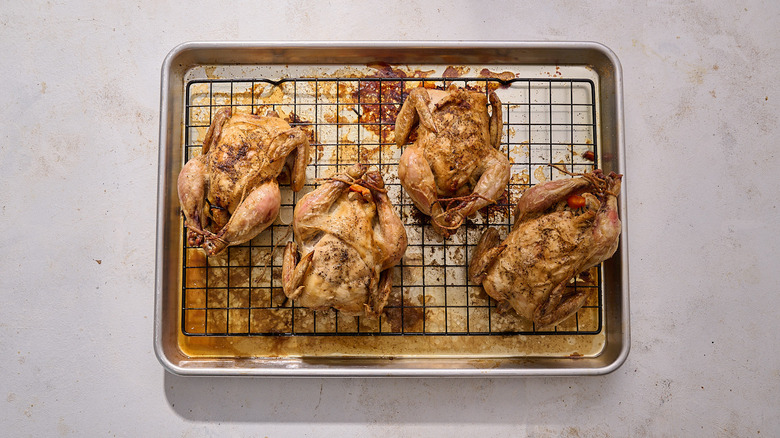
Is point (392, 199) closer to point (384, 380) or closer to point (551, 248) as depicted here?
point (551, 248)

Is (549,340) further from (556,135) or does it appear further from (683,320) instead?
(556,135)

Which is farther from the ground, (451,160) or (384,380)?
(451,160)

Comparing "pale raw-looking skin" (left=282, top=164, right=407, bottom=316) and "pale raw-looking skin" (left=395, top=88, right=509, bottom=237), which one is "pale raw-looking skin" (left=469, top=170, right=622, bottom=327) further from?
"pale raw-looking skin" (left=282, top=164, right=407, bottom=316)

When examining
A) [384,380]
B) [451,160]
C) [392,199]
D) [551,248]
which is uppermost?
[451,160]

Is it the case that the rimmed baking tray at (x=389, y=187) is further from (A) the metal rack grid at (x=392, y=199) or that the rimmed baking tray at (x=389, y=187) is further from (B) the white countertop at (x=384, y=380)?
(B) the white countertop at (x=384, y=380)

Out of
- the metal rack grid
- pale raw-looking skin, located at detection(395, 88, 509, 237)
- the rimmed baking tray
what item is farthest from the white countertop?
pale raw-looking skin, located at detection(395, 88, 509, 237)

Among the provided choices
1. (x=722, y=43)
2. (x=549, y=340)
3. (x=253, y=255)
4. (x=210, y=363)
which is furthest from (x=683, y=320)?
(x=210, y=363)

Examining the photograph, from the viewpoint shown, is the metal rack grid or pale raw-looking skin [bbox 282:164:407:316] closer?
pale raw-looking skin [bbox 282:164:407:316]

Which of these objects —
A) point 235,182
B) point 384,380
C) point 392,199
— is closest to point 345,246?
point 392,199
